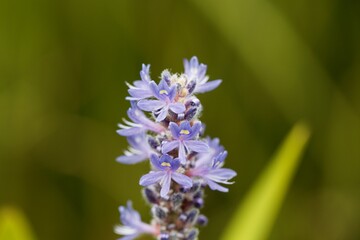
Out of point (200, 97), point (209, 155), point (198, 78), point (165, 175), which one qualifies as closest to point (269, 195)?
point (209, 155)

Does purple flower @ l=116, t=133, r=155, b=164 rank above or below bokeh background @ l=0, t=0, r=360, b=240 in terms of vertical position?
below

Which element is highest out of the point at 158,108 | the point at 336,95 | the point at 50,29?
the point at 336,95

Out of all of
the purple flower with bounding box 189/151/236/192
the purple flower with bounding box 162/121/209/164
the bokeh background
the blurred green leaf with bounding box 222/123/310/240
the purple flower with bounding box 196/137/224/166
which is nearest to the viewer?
the purple flower with bounding box 162/121/209/164

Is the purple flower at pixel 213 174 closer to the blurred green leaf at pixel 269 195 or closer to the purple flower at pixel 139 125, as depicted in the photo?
the purple flower at pixel 139 125

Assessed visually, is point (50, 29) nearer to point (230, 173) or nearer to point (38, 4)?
point (38, 4)

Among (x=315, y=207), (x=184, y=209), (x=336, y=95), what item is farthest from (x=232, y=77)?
(x=184, y=209)

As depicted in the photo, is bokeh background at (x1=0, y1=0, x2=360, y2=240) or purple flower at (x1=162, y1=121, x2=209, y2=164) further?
bokeh background at (x1=0, y1=0, x2=360, y2=240)

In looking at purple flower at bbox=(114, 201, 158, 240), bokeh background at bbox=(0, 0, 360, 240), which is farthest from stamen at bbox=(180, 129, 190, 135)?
bokeh background at bbox=(0, 0, 360, 240)

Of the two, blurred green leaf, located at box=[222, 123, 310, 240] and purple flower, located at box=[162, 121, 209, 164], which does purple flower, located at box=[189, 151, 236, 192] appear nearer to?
purple flower, located at box=[162, 121, 209, 164]
